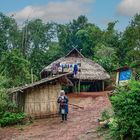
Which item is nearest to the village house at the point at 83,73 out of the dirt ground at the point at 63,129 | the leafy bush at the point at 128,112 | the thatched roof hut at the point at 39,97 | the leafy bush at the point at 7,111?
the dirt ground at the point at 63,129

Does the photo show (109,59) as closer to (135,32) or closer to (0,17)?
(135,32)

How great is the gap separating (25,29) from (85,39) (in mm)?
11545

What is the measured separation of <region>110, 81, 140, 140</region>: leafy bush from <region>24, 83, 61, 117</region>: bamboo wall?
34.1ft

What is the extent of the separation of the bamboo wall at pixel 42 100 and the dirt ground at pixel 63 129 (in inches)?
25.3

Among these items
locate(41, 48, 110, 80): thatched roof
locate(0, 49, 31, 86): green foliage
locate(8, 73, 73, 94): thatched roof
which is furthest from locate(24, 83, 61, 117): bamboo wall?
locate(41, 48, 110, 80): thatched roof

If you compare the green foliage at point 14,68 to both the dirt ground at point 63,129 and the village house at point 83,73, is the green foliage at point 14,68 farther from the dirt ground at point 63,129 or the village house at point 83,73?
the dirt ground at point 63,129

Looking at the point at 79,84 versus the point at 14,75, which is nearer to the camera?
the point at 14,75

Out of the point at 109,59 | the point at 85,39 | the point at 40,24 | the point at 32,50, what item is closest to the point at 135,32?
the point at 109,59

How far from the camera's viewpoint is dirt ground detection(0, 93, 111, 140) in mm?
17828

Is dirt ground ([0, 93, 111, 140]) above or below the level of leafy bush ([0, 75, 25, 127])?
below

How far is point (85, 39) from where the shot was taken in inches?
2076

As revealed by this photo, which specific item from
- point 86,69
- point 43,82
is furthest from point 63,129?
point 86,69

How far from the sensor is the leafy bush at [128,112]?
1310 centimetres

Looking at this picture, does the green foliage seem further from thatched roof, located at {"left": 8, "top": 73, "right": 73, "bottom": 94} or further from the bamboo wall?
the bamboo wall
